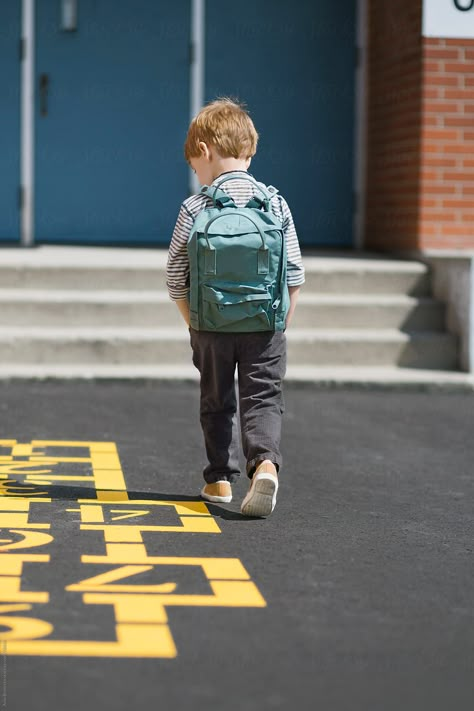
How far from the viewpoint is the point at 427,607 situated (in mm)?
3434

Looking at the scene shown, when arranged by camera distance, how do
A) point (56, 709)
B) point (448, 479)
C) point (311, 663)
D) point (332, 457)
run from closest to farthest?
point (56, 709) → point (311, 663) → point (448, 479) → point (332, 457)

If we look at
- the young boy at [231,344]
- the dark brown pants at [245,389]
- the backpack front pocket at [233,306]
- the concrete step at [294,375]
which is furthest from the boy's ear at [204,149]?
the concrete step at [294,375]

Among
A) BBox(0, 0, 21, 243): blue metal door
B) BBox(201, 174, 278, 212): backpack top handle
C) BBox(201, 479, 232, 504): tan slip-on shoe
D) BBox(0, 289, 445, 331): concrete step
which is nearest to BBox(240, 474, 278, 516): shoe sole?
BBox(201, 479, 232, 504): tan slip-on shoe

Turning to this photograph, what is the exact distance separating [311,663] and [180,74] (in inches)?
335

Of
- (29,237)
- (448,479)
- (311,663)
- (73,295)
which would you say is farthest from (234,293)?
(29,237)

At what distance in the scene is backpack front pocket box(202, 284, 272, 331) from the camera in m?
4.52

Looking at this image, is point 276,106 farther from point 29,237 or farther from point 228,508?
point 228,508

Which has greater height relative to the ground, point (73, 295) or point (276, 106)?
point (276, 106)

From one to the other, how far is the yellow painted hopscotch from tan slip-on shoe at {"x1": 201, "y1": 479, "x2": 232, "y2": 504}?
0.08 metres

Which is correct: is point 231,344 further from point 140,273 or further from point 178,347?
point 140,273

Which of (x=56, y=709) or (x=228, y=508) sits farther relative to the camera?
(x=228, y=508)

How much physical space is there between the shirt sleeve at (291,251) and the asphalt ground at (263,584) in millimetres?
874

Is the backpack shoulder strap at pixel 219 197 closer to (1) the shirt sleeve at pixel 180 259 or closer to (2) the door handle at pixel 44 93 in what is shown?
(1) the shirt sleeve at pixel 180 259

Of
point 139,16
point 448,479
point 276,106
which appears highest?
point 139,16
